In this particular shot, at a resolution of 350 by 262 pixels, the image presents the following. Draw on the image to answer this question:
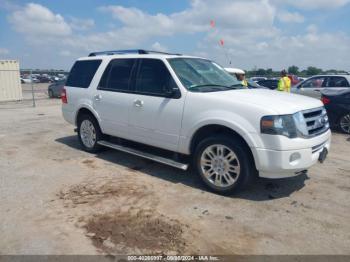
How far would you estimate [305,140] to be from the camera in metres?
4.23

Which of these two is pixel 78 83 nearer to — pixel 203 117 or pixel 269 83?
pixel 203 117

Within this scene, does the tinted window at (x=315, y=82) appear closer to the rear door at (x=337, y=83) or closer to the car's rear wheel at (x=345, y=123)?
the rear door at (x=337, y=83)

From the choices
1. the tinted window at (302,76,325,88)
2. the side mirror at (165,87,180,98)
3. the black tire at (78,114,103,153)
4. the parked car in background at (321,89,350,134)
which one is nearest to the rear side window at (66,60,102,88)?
the black tire at (78,114,103,153)

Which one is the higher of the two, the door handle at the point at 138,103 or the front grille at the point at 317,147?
the door handle at the point at 138,103

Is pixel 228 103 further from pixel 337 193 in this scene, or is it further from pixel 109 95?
pixel 109 95

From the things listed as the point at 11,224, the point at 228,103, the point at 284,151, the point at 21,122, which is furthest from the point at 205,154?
the point at 21,122

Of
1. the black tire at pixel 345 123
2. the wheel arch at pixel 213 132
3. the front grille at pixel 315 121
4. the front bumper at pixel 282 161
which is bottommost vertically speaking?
the black tire at pixel 345 123

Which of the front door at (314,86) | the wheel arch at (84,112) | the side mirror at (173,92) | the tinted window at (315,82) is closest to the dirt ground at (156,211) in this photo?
the wheel arch at (84,112)

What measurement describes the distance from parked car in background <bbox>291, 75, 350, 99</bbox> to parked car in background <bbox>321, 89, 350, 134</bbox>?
6.99ft

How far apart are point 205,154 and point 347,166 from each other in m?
3.05

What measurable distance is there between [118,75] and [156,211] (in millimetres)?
2836

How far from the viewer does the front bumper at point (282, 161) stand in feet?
13.4

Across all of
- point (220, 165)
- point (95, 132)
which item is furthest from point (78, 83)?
point (220, 165)

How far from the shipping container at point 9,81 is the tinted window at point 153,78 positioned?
18.2m
